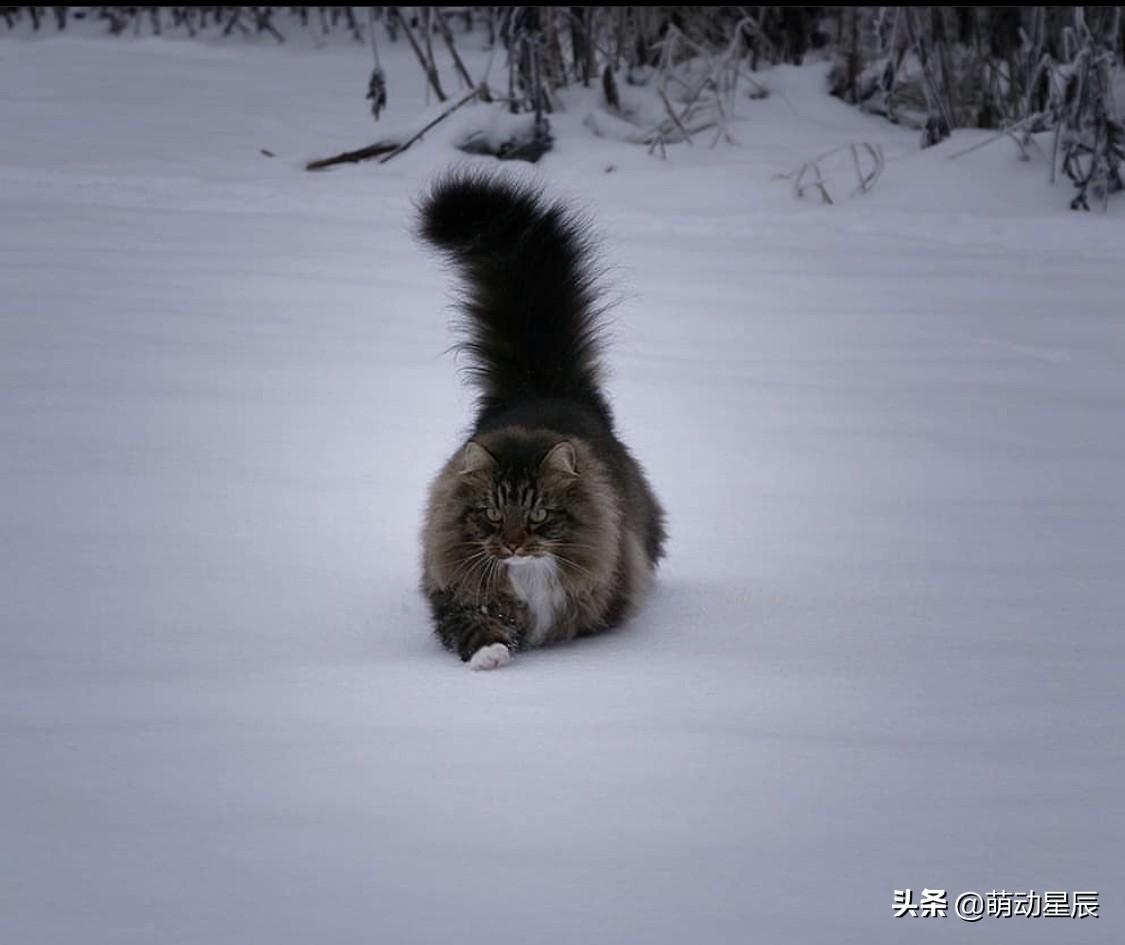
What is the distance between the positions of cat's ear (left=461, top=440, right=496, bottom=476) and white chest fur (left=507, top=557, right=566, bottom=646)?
9.3 inches

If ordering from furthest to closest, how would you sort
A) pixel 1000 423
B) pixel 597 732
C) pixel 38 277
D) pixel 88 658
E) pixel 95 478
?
1. pixel 38 277
2. pixel 1000 423
3. pixel 95 478
4. pixel 88 658
5. pixel 597 732

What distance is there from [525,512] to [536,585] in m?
0.18

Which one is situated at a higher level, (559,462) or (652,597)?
(559,462)

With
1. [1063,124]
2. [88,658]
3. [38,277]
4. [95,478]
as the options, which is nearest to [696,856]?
[88,658]

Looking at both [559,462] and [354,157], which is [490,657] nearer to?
[559,462]

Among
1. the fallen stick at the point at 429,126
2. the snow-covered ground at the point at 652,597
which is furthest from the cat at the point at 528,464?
the fallen stick at the point at 429,126

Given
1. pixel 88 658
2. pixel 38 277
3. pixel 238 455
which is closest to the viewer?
pixel 88 658

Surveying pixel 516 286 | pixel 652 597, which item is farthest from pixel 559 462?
pixel 516 286

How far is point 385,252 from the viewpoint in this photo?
7.68 m

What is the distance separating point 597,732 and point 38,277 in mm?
4652

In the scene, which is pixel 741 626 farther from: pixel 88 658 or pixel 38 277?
pixel 38 277

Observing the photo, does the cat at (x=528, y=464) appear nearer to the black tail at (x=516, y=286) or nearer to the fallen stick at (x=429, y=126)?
the black tail at (x=516, y=286)

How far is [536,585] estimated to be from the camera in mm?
3795

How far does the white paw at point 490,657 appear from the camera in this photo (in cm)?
357
